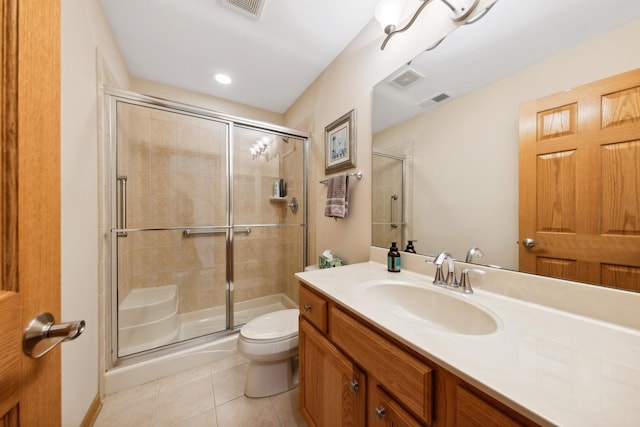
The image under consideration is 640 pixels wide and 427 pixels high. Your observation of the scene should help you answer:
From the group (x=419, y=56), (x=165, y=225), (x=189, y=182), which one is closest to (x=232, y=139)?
(x=189, y=182)

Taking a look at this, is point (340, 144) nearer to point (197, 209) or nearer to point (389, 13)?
point (389, 13)

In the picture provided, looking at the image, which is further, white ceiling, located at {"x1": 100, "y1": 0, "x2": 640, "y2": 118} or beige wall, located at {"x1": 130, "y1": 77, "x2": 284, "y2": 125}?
beige wall, located at {"x1": 130, "y1": 77, "x2": 284, "y2": 125}

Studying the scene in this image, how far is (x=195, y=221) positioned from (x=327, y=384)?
5.84 ft

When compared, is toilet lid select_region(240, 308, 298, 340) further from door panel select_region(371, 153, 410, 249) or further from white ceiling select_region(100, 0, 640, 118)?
white ceiling select_region(100, 0, 640, 118)

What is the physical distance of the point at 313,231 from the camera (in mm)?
2068

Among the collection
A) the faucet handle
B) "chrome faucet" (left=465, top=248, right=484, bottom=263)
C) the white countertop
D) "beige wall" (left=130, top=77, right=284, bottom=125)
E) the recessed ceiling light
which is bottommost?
the white countertop

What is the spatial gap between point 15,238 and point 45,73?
297mm

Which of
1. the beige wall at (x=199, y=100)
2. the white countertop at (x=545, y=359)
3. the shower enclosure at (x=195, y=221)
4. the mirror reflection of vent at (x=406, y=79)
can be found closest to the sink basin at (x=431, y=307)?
the white countertop at (x=545, y=359)

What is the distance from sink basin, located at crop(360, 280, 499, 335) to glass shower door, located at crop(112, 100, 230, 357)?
151 cm

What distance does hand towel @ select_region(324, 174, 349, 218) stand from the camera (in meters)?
1.52

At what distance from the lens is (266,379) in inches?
51.9

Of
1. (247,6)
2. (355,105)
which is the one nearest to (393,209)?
(355,105)

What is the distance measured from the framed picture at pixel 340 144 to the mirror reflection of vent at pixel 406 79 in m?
0.34

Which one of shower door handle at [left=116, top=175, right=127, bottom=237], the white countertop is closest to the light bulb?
the white countertop
